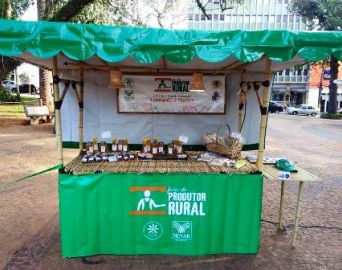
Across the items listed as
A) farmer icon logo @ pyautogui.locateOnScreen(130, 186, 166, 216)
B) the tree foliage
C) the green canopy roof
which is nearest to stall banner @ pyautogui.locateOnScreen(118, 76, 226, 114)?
farmer icon logo @ pyautogui.locateOnScreen(130, 186, 166, 216)

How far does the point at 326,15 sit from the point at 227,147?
108 feet

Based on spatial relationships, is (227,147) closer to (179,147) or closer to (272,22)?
(179,147)

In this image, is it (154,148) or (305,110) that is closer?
(154,148)

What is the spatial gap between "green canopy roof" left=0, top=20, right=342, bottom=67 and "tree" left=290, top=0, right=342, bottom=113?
3056 centimetres

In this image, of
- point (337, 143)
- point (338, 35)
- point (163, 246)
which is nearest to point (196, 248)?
point (163, 246)

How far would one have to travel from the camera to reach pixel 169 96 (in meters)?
5.13

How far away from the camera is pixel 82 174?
3803 millimetres

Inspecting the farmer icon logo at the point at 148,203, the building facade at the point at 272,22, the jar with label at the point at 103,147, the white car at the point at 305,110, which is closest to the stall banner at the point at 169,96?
the jar with label at the point at 103,147

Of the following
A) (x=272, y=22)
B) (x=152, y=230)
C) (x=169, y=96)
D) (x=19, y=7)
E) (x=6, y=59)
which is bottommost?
(x=152, y=230)

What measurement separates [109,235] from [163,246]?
694 millimetres

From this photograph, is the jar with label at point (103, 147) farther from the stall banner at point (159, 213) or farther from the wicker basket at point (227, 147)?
the wicker basket at point (227, 147)

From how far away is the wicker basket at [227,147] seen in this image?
458 centimetres

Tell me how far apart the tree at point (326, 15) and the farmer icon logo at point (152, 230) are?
102 ft

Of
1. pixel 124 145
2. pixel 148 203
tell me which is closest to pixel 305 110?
pixel 124 145
